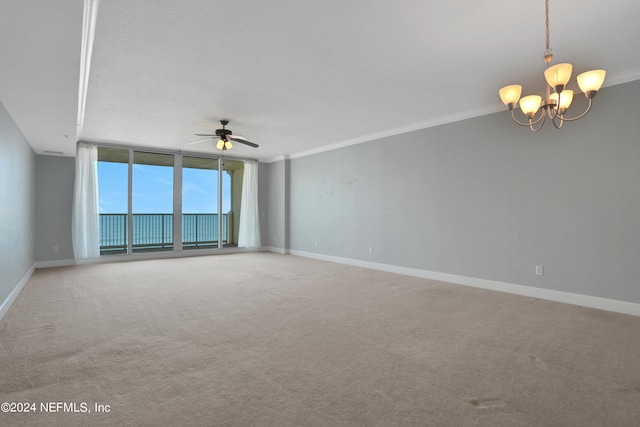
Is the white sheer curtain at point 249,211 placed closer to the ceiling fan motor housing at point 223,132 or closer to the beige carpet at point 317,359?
the ceiling fan motor housing at point 223,132

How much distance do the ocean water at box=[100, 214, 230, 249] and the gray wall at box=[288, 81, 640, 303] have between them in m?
4.99

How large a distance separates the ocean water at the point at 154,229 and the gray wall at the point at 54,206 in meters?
1.61

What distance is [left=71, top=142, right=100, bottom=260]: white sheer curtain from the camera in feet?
20.8

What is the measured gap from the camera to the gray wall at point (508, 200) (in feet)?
11.4

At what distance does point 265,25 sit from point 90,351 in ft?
9.45

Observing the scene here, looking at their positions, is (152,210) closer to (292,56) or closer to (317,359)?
(292,56)

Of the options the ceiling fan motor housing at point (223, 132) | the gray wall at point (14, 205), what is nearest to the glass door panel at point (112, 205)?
the gray wall at point (14, 205)

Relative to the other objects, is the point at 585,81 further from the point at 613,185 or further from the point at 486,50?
the point at 613,185

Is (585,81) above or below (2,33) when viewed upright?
below

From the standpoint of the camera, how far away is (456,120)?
4.86 meters

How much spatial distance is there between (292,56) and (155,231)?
7778 mm

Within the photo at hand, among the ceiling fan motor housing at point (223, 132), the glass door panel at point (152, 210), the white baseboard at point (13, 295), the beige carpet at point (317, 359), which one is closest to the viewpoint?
the beige carpet at point (317, 359)

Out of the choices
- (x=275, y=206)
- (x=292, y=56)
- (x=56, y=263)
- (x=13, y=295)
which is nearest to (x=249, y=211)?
(x=275, y=206)

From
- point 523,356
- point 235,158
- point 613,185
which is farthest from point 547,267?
point 235,158
